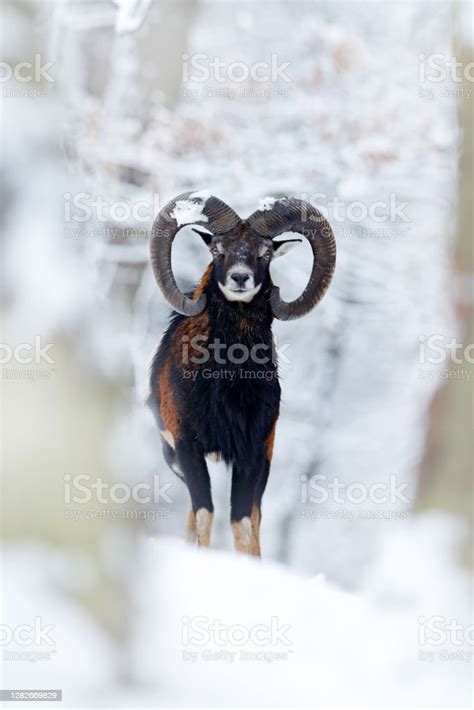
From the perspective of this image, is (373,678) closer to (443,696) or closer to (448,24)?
(443,696)

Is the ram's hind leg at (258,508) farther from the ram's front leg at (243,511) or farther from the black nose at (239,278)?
the black nose at (239,278)

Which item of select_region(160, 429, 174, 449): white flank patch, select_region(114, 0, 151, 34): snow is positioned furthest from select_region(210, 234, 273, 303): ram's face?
select_region(114, 0, 151, 34): snow

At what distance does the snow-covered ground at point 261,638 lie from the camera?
9.82 feet

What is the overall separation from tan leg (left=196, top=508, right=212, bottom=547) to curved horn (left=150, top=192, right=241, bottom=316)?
31.6 inches

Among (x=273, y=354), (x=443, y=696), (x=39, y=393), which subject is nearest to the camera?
(x=273, y=354)

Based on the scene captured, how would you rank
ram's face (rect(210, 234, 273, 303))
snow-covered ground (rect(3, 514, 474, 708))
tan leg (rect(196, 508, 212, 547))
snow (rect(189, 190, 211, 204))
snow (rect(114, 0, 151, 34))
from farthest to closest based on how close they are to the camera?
snow (rect(114, 0, 151, 34))
snow-covered ground (rect(3, 514, 474, 708))
tan leg (rect(196, 508, 212, 547))
snow (rect(189, 190, 211, 204))
ram's face (rect(210, 234, 273, 303))

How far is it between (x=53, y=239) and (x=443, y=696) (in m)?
2.69

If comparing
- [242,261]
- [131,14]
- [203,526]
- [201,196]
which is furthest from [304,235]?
[131,14]

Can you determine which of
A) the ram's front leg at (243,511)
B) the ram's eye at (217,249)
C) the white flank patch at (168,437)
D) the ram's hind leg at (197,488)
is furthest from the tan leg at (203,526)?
the ram's eye at (217,249)

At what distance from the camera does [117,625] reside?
3236 mm

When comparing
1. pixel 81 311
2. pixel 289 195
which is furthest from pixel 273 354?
pixel 81 311

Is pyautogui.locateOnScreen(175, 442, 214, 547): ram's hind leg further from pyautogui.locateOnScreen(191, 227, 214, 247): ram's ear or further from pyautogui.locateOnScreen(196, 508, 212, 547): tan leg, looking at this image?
pyautogui.locateOnScreen(191, 227, 214, 247): ram's ear

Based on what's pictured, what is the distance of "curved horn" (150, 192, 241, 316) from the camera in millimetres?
2672

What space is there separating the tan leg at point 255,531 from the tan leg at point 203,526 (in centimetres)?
19
